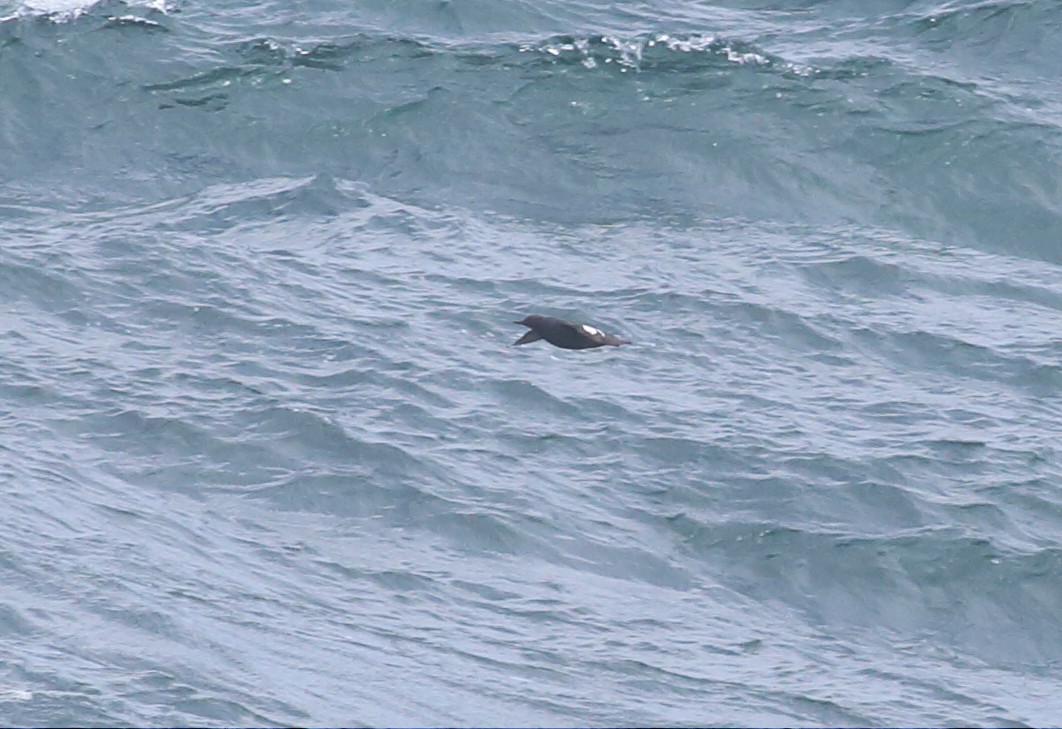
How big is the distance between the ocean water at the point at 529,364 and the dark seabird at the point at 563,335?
0.36 meters

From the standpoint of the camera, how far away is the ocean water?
1495 cm

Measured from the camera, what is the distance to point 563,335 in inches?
765

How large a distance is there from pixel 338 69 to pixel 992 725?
1407 cm

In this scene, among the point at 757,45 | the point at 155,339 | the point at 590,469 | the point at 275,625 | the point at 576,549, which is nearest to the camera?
the point at 275,625

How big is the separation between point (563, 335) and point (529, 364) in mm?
621

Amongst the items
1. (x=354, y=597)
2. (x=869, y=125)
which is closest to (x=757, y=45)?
(x=869, y=125)

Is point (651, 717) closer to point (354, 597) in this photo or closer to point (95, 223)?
point (354, 597)

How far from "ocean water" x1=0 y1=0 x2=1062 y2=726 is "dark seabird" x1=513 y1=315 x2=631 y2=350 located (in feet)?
1.19

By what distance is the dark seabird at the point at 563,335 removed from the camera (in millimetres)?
19312

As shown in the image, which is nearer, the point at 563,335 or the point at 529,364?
the point at 563,335

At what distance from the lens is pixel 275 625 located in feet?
49.5

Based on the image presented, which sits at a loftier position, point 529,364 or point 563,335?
point 563,335

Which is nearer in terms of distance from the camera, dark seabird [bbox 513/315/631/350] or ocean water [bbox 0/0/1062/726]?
ocean water [bbox 0/0/1062/726]

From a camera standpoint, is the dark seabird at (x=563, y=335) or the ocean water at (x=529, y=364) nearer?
the ocean water at (x=529, y=364)
